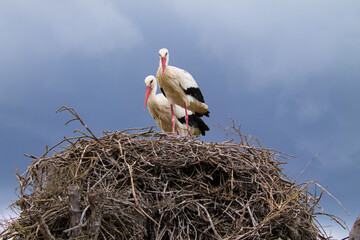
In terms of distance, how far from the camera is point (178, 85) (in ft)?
21.0

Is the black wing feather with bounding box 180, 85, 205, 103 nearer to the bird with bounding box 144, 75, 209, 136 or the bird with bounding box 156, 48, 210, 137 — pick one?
the bird with bounding box 156, 48, 210, 137

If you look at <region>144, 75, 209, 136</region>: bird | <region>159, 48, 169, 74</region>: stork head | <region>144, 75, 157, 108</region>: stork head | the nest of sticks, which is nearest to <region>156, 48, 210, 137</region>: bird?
<region>159, 48, 169, 74</region>: stork head

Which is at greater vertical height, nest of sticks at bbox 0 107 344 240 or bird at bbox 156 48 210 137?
bird at bbox 156 48 210 137

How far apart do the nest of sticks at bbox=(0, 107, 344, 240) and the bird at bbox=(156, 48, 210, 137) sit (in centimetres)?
210

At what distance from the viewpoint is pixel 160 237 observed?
3621 millimetres

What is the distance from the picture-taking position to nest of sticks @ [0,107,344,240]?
3.61m

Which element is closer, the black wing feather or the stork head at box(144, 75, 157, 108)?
the black wing feather

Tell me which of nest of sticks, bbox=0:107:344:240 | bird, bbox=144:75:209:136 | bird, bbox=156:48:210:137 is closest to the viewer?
nest of sticks, bbox=0:107:344:240

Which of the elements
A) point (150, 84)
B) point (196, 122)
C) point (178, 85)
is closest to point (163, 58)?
point (178, 85)

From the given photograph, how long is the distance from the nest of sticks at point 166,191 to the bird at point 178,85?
2.10 metres

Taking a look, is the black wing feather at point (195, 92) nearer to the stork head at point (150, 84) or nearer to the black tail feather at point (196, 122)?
the black tail feather at point (196, 122)

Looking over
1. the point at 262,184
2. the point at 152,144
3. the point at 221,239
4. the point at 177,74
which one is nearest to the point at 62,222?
the point at 152,144

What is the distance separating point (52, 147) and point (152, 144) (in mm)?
1039

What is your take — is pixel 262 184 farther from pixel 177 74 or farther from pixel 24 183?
pixel 177 74
